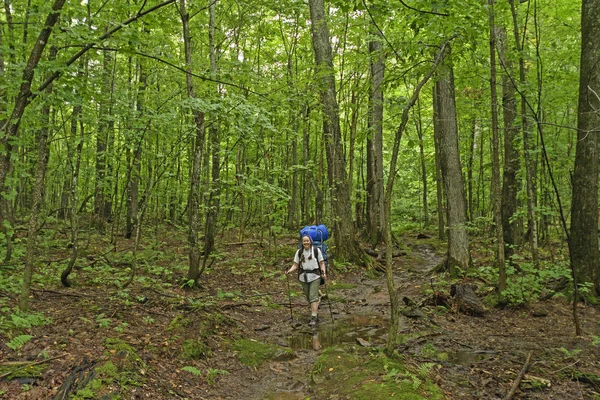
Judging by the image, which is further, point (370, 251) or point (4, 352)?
point (370, 251)

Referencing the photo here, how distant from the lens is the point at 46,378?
3.92 m

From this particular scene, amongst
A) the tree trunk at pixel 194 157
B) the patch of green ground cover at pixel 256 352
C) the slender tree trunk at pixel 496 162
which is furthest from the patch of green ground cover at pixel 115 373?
the slender tree trunk at pixel 496 162

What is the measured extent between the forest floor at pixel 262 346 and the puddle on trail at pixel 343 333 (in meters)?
0.03

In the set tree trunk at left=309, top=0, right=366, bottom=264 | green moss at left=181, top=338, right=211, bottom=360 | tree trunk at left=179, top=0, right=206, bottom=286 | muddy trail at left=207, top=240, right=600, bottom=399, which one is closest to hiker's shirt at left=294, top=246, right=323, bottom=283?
muddy trail at left=207, top=240, right=600, bottom=399

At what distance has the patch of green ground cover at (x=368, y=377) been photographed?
166 inches

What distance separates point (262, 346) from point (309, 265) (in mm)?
2263

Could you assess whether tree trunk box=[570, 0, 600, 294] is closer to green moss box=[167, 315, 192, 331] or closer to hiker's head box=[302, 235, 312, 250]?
hiker's head box=[302, 235, 312, 250]

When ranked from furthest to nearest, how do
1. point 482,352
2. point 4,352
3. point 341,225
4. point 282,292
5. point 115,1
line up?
point 341,225 < point 282,292 < point 115,1 < point 482,352 < point 4,352

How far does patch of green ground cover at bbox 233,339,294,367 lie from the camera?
6070 mm

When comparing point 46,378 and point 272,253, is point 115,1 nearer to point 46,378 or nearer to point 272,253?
point 46,378

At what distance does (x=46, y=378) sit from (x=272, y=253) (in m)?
10.6

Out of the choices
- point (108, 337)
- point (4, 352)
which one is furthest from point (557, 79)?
point (4, 352)

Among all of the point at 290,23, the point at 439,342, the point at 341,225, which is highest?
the point at 290,23

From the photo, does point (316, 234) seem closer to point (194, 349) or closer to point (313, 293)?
point (313, 293)
